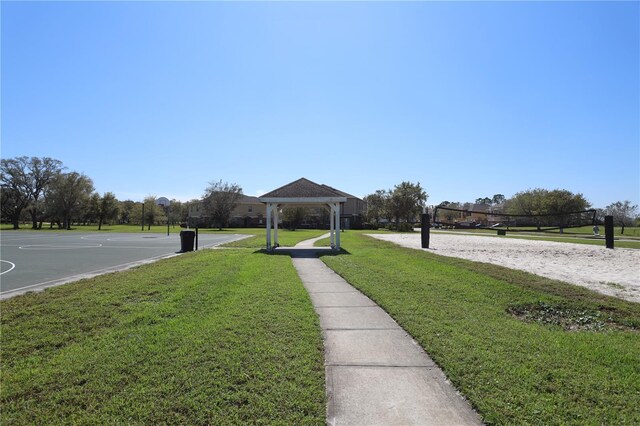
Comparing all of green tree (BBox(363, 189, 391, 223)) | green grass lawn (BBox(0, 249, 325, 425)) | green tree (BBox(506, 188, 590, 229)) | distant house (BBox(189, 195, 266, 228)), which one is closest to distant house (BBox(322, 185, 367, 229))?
green tree (BBox(363, 189, 391, 223))

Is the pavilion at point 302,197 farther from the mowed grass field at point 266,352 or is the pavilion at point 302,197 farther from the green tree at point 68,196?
the green tree at point 68,196

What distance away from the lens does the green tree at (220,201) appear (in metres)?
64.9

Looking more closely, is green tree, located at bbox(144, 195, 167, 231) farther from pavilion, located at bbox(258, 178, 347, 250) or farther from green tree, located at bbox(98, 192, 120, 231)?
pavilion, located at bbox(258, 178, 347, 250)

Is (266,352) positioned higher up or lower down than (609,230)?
lower down

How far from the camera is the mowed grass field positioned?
10.2 feet

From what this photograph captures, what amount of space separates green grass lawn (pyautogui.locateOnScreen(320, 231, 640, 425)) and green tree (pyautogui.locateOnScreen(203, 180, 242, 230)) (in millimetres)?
58427

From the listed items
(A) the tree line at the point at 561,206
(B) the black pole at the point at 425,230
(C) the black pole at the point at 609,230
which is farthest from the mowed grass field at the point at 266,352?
(A) the tree line at the point at 561,206

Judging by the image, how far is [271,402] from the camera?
317 cm

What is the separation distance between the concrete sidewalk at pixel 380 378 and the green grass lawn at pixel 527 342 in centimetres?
19

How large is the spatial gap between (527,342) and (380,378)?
7.40ft

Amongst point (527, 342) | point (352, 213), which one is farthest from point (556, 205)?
point (527, 342)

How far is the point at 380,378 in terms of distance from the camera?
12.3 feet

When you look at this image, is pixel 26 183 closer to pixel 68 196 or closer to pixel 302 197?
pixel 68 196

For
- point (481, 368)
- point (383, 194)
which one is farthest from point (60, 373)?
point (383, 194)
